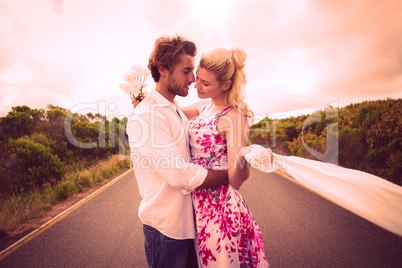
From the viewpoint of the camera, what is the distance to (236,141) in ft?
5.10

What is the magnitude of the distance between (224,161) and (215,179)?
0.22 metres

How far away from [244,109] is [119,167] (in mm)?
10607

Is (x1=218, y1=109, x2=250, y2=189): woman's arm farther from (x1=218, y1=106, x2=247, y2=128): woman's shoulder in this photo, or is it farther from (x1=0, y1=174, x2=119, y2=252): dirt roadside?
(x1=0, y1=174, x2=119, y2=252): dirt roadside

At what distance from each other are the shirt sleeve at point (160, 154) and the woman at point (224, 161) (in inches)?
10.2

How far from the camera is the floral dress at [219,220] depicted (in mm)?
1520

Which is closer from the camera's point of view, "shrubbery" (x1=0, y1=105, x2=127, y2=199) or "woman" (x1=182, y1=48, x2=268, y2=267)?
"woman" (x1=182, y1=48, x2=268, y2=267)

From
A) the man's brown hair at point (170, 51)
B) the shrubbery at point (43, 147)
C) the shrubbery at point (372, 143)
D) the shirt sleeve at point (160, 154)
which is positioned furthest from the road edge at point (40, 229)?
the shrubbery at point (372, 143)

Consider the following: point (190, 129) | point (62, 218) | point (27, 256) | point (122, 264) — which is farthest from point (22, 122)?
point (190, 129)

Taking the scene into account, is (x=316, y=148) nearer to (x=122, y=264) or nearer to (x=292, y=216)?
(x=292, y=216)

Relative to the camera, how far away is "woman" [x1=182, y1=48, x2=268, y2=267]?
152 centimetres

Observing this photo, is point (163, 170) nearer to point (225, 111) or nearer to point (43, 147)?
point (225, 111)

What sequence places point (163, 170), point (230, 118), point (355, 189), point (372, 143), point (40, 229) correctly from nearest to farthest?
point (355, 189)
point (163, 170)
point (230, 118)
point (40, 229)
point (372, 143)

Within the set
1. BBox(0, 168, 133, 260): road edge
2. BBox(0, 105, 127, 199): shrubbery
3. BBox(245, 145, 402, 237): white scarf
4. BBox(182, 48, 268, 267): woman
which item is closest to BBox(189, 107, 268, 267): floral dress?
BBox(182, 48, 268, 267): woman

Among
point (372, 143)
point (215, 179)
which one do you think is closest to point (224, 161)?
point (215, 179)
